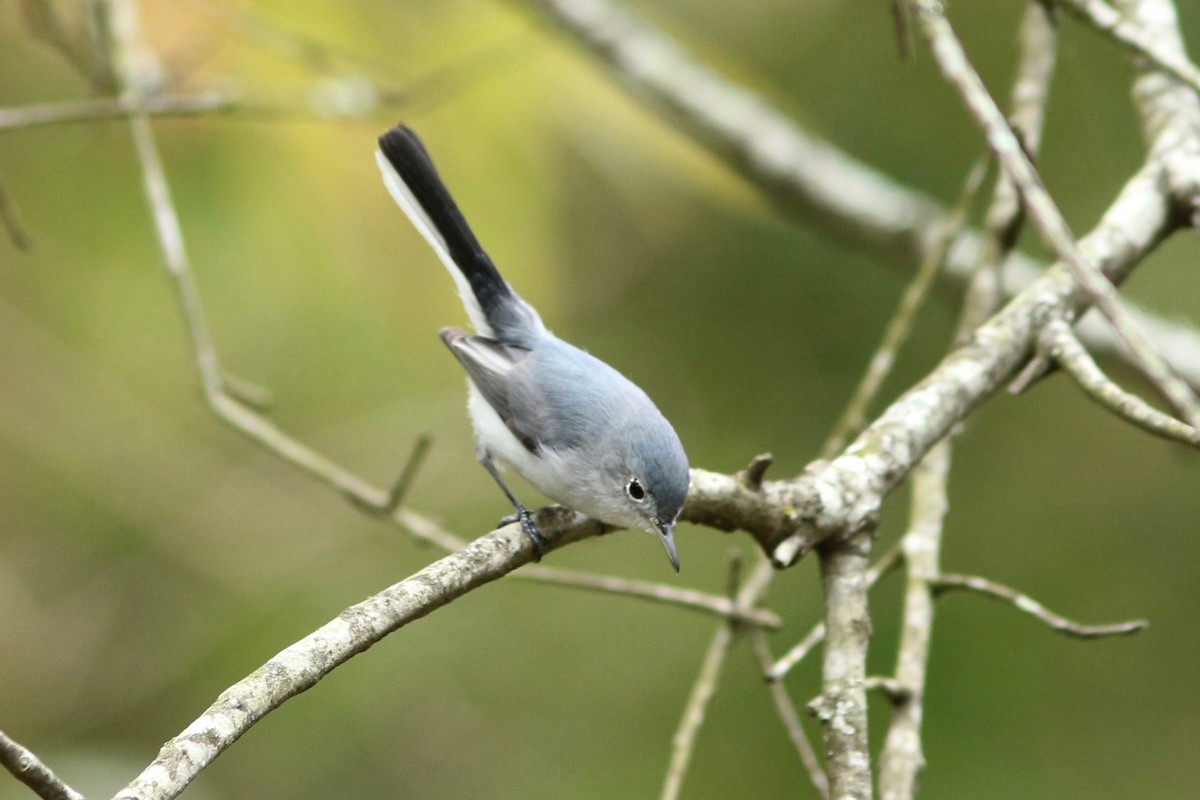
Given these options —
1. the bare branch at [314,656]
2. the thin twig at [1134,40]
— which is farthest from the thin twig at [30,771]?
the thin twig at [1134,40]

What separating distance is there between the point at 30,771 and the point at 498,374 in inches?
84.4

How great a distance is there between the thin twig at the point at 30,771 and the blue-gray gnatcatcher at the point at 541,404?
129 centimetres

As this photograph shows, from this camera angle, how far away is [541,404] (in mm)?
3154

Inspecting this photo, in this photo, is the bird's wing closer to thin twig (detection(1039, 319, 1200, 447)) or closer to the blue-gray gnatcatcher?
the blue-gray gnatcatcher

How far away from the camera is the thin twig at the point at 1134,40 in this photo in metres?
2.19

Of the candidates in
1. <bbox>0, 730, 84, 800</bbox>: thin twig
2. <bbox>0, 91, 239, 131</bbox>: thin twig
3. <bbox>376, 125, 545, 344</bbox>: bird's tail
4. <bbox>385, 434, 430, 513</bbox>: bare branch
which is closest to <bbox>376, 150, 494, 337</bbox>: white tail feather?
<bbox>376, 125, 545, 344</bbox>: bird's tail

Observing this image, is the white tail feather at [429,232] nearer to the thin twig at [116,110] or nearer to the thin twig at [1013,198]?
the thin twig at [116,110]

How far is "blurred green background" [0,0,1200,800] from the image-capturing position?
4.17 m

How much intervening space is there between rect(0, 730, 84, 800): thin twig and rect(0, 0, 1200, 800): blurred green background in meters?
2.85

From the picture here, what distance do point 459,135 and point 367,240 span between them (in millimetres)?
549

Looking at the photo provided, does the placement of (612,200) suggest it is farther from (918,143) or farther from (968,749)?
(968,749)

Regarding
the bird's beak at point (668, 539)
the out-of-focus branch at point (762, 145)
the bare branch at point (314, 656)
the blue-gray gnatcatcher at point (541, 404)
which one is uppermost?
the out-of-focus branch at point (762, 145)

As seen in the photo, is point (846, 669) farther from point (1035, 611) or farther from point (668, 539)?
point (668, 539)

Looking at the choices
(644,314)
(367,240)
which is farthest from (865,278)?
(367,240)
